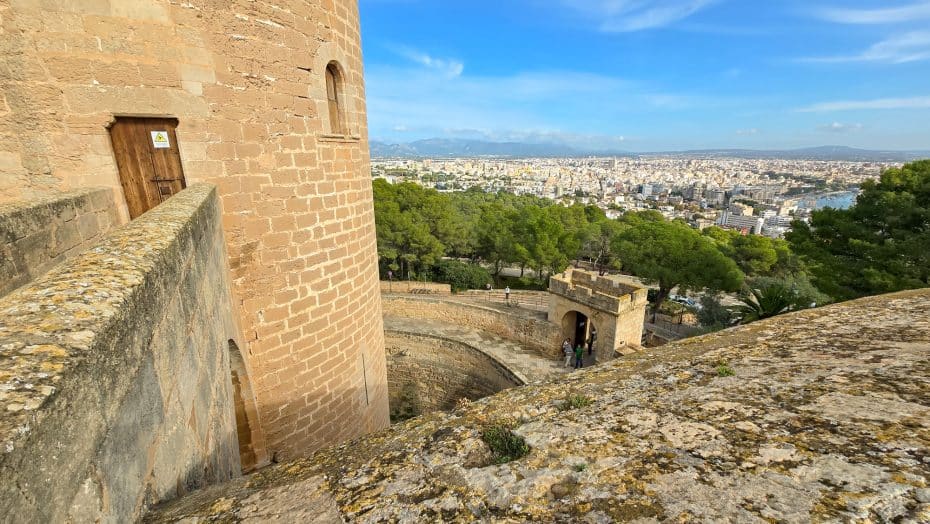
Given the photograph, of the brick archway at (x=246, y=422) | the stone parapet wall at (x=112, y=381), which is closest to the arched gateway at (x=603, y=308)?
Answer: the brick archway at (x=246, y=422)

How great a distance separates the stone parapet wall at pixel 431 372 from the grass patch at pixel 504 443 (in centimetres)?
1329

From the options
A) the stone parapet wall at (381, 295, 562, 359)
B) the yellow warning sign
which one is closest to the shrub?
the stone parapet wall at (381, 295, 562, 359)

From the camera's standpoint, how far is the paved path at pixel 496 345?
47.4 ft

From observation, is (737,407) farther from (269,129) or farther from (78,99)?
(78,99)

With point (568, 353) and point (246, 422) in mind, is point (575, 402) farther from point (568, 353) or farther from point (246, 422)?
point (568, 353)

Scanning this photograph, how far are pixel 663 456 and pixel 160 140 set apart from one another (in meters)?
4.36

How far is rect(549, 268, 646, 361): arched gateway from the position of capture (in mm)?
13961

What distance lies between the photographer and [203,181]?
3.82 m

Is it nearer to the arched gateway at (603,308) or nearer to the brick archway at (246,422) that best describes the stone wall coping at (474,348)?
the arched gateway at (603,308)

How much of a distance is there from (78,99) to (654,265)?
24063mm

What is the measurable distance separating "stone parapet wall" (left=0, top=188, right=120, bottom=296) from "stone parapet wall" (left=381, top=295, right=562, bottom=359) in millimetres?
14045

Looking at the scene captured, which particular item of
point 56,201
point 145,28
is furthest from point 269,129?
point 56,201

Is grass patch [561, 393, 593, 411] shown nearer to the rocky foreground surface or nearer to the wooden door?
the rocky foreground surface

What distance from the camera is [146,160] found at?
3.71 metres
